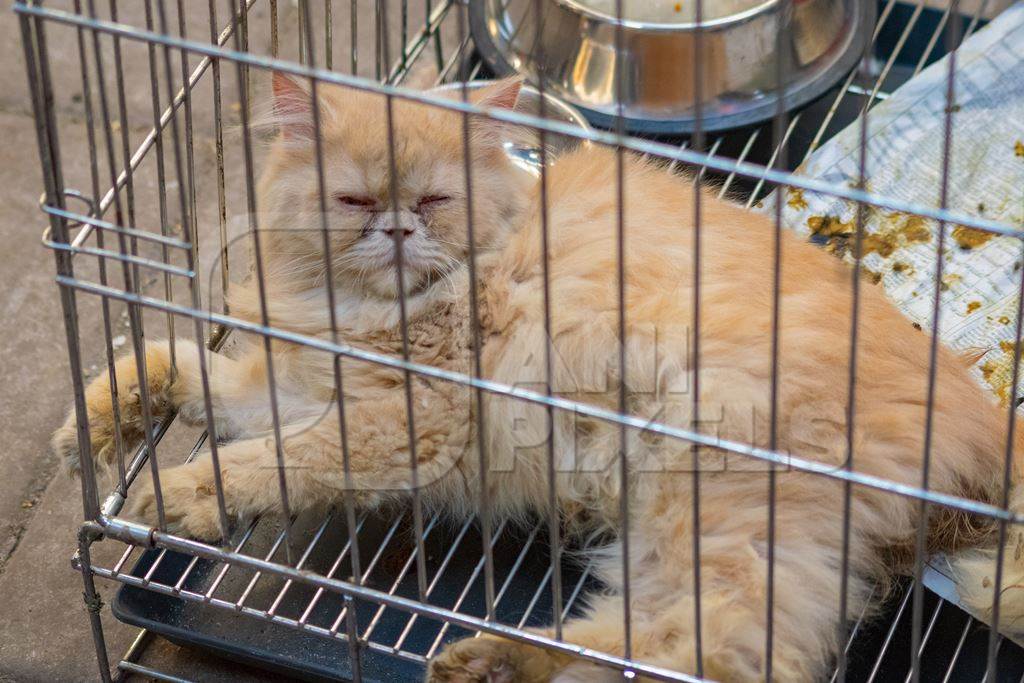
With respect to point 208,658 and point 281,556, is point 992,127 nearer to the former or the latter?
point 281,556

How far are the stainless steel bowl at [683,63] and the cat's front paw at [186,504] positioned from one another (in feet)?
3.15

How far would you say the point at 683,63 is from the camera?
222 centimetres

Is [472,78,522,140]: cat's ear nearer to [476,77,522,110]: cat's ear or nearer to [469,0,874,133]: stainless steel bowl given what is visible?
[476,77,522,110]: cat's ear

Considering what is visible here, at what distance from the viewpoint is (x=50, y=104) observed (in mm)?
1290

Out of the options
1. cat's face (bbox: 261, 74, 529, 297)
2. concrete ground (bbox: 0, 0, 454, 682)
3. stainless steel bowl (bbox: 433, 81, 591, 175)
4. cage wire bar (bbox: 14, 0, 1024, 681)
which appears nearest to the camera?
cage wire bar (bbox: 14, 0, 1024, 681)

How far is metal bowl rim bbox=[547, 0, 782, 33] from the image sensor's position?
2201 mm

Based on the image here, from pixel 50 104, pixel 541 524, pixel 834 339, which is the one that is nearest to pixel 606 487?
pixel 541 524

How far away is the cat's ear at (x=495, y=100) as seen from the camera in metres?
1.72

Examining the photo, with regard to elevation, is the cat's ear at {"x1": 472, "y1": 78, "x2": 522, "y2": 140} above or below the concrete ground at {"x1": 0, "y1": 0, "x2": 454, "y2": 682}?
above

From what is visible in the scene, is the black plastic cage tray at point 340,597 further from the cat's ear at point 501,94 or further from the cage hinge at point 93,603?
the cat's ear at point 501,94

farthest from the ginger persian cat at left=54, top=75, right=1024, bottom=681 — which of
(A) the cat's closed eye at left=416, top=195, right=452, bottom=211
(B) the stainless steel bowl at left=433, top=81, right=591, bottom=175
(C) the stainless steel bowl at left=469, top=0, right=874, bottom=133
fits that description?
(C) the stainless steel bowl at left=469, top=0, right=874, bottom=133

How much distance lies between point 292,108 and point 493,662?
74 centimetres

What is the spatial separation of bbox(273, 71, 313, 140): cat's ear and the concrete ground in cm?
71

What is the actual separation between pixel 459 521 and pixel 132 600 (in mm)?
448
